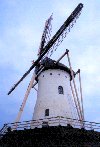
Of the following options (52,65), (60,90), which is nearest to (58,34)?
(52,65)

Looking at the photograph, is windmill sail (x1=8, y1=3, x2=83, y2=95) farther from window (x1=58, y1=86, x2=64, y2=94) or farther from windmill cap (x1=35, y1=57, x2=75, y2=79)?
window (x1=58, y1=86, x2=64, y2=94)

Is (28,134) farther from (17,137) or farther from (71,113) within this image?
(71,113)

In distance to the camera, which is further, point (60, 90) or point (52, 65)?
point (52, 65)

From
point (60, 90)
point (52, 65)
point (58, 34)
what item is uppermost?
point (58, 34)

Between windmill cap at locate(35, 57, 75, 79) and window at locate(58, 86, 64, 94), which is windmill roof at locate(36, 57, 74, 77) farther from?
window at locate(58, 86, 64, 94)

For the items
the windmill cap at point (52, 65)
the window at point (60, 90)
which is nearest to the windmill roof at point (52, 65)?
the windmill cap at point (52, 65)

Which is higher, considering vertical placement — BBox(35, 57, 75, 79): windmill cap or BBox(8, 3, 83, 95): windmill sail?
BBox(8, 3, 83, 95): windmill sail

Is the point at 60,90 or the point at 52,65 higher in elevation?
the point at 52,65

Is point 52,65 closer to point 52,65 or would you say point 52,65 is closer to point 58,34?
point 52,65

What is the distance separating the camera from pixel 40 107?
2197 centimetres

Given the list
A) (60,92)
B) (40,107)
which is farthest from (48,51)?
(40,107)

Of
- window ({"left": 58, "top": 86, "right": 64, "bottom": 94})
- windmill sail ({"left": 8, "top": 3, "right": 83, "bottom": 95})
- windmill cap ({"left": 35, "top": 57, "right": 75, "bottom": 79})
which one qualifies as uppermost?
windmill sail ({"left": 8, "top": 3, "right": 83, "bottom": 95})

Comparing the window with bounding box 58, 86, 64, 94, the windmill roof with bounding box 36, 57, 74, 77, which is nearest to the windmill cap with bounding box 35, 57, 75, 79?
the windmill roof with bounding box 36, 57, 74, 77

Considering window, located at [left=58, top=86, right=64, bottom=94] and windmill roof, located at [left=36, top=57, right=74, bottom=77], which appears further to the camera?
windmill roof, located at [left=36, top=57, right=74, bottom=77]
